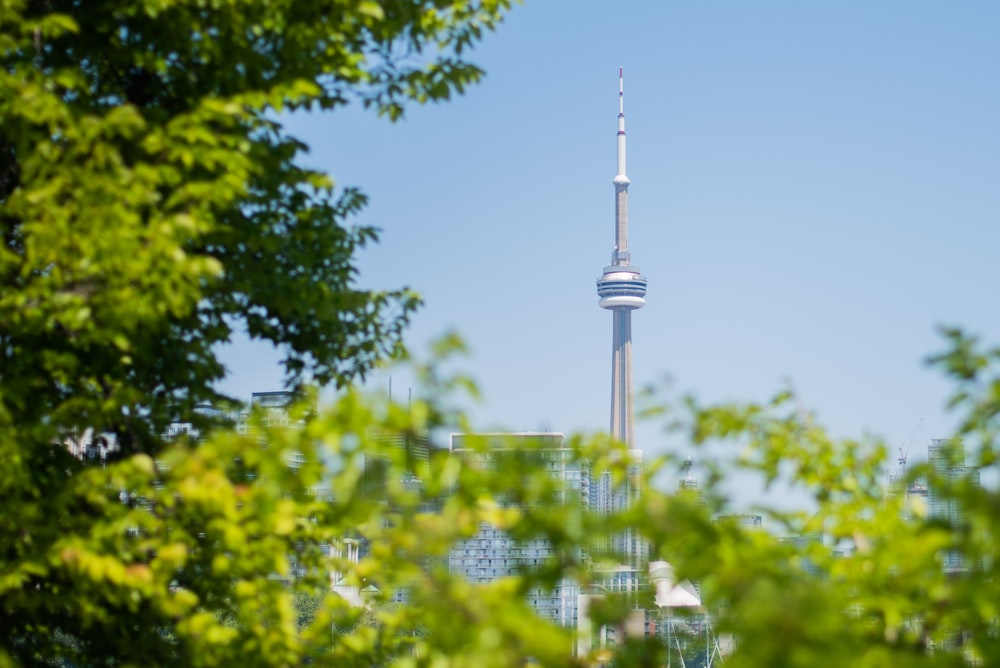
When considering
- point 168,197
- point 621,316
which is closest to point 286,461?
point 168,197

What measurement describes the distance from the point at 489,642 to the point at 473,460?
946 millimetres

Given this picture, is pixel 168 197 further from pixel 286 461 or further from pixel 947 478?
pixel 947 478

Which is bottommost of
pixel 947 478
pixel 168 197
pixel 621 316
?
pixel 947 478

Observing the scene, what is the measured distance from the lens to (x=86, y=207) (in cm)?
579

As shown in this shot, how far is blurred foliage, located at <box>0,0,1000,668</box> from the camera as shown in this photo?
402 centimetres

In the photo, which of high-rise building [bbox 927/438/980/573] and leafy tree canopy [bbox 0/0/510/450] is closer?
high-rise building [bbox 927/438/980/573]

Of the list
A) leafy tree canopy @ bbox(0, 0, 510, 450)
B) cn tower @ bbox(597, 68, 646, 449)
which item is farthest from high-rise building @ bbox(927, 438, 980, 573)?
cn tower @ bbox(597, 68, 646, 449)

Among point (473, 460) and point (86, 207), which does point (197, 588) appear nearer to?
point (86, 207)

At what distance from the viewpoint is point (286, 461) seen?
482 cm

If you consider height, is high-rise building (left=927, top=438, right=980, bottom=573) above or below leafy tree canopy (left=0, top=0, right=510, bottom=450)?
below

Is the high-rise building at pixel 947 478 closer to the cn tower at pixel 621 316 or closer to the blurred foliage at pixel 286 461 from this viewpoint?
the blurred foliage at pixel 286 461

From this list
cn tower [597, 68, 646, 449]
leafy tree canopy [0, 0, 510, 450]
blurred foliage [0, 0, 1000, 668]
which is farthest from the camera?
cn tower [597, 68, 646, 449]

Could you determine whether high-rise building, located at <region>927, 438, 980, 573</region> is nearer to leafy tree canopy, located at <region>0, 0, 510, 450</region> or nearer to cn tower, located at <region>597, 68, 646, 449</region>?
leafy tree canopy, located at <region>0, 0, 510, 450</region>

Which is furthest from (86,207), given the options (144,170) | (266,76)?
(266,76)
